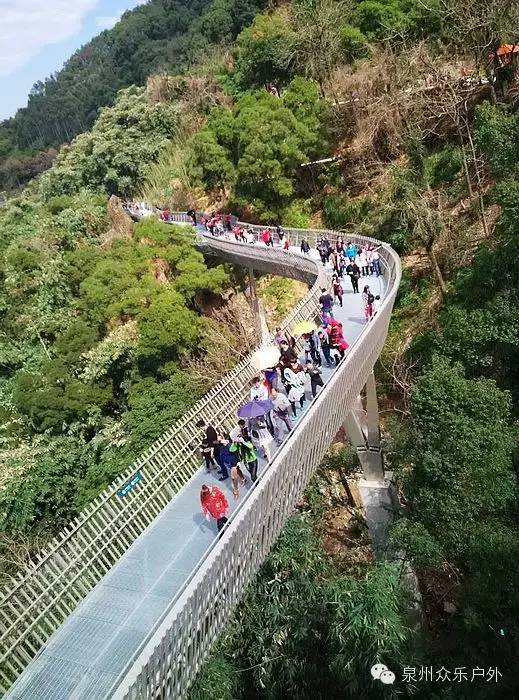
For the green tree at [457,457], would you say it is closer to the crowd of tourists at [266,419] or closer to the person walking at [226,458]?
the crowd of tourists at [266,419]

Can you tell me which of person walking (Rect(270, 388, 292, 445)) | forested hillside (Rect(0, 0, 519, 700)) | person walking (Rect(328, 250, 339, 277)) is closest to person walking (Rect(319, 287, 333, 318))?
forested hillside (Rect(0, 0, 519, 700))

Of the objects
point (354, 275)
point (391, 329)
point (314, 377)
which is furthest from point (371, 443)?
point (391, 329)

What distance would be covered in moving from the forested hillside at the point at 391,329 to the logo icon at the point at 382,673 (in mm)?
148

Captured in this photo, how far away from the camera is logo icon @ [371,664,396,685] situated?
9.44 m

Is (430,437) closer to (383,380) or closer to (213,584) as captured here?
(213,584)

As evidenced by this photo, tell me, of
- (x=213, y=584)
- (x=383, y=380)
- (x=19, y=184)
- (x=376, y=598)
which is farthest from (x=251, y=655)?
(x=19, y=184)

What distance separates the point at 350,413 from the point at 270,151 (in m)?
18.8

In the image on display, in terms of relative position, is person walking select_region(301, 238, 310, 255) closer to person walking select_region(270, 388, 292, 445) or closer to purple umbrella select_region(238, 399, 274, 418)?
person walking select_region(270, 388, 292, 445)

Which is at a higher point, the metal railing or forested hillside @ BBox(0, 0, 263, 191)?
forested hillside @ BBox(0, 0, 263, 191)

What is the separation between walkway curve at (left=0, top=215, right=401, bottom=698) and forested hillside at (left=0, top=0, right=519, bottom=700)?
204cm

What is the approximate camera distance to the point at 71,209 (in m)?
38.7

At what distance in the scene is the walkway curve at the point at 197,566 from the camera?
22.9 feet

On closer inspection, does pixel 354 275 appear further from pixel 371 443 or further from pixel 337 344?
pixel 337 344

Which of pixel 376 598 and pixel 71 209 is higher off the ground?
pixel 71 209
